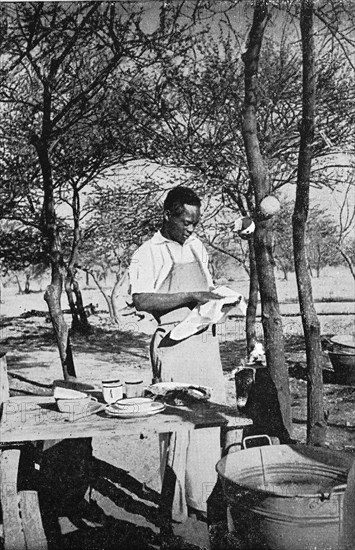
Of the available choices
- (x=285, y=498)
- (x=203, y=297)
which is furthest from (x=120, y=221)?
(x=285, y=498)

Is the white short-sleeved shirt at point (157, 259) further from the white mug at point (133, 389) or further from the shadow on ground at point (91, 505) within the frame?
the shadow on ground at point (91, 505)

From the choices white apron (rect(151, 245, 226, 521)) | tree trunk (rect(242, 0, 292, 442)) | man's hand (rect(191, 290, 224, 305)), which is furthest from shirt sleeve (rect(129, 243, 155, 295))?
tree trunk (rect(242, 0, 292, 442))

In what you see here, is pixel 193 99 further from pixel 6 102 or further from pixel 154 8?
pixel 6 102

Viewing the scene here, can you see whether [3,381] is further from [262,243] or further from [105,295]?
[262,243]

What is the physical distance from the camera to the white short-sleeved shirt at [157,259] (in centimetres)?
364

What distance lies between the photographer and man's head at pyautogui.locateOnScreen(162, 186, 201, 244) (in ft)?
12.1

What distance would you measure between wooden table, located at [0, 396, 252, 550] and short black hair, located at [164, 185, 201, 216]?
1215mm

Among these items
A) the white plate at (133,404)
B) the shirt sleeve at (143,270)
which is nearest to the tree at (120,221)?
the shirt sleeve at (143,270)

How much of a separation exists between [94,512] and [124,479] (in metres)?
0.52

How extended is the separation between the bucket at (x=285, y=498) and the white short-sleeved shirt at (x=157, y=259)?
3.80ft

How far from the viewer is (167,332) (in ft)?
11.8

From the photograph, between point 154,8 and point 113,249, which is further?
point 113,249

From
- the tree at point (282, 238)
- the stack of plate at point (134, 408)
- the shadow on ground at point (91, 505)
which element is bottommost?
the shadow on ground at point (91, 505)

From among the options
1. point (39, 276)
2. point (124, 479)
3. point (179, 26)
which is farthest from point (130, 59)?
point (124, 479)
